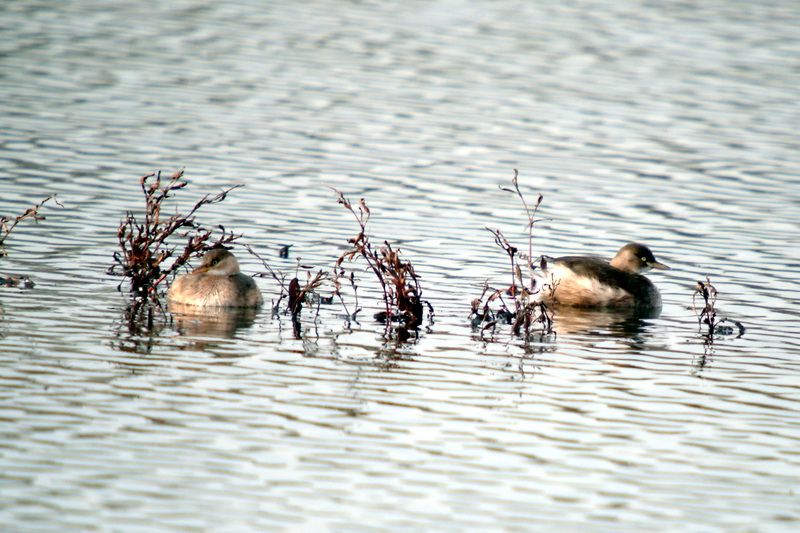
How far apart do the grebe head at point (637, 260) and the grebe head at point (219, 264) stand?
4331 mm

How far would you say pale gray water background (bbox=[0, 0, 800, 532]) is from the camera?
705 centimetres

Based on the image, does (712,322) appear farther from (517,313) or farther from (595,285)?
(517,313)

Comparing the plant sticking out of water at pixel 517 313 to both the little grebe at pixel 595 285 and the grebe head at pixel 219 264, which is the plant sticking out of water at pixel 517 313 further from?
the grebe head at pixel 219 264

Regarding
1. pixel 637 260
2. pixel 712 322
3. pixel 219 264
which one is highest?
pixel 637 260

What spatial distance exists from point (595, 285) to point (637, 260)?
1.04 meters

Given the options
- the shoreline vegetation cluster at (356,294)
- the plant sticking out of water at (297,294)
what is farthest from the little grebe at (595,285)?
the plant sticking out of water at (297,294)

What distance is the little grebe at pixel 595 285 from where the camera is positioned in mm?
Result: 12695

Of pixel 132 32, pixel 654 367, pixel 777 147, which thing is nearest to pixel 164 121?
pixel 132 32

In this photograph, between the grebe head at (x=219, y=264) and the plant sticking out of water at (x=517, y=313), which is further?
the grebe head at (x=219, y=264)

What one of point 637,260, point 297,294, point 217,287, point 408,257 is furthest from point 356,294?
point 637,260

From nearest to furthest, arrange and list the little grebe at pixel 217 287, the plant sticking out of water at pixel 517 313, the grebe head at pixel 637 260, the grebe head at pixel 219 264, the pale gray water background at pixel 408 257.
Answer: the pale gray water background at pixel 408 257 < the plant sticking out of water at pixel 517 313 < the little grebe at pixel 217 287 < the grebe head at pixel 219 264 < the grebe head at pixel 637 260

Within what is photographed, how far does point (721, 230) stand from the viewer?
640 inches

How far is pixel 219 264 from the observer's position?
39.4 feet

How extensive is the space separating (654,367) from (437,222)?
6509 millimetres
